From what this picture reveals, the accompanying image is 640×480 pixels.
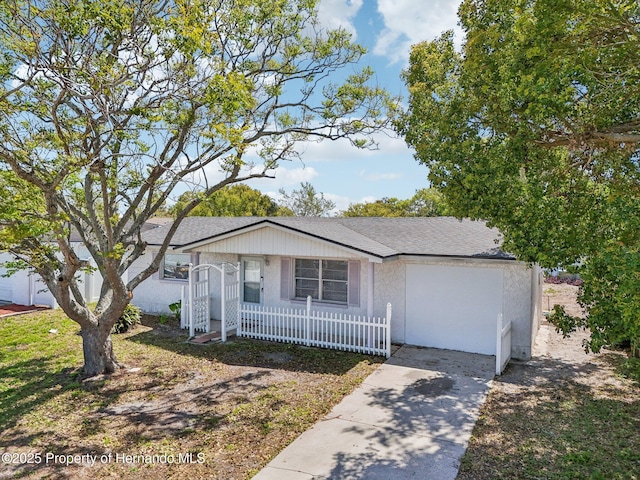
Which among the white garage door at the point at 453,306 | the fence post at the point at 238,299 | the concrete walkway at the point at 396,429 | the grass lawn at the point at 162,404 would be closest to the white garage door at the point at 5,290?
the grass lawn at the point at 162,404

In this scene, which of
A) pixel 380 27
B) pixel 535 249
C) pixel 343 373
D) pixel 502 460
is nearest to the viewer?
pixel 502 460

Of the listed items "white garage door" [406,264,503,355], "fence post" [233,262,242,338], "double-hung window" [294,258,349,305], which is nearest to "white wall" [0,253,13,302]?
"fence post" [233,262,242,338]

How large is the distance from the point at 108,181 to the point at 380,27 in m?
7.83

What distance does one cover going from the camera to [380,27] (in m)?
11.2

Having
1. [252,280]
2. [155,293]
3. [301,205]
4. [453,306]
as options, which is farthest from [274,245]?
[301,205]

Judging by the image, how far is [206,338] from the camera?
12703 mm

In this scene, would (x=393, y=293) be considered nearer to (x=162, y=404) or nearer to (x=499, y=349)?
(x=499, y=349)

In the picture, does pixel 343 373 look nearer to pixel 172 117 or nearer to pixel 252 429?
pixel 252 429

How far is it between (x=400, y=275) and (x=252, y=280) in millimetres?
5142

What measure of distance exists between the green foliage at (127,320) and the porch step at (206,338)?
101 inches

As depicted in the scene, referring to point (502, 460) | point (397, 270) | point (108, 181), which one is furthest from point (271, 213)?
point (502, 460)

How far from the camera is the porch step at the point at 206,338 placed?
40.7 feet

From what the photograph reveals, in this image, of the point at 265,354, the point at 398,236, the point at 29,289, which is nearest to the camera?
the point at 265,354

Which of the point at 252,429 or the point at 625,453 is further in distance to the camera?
the point at 252,429
